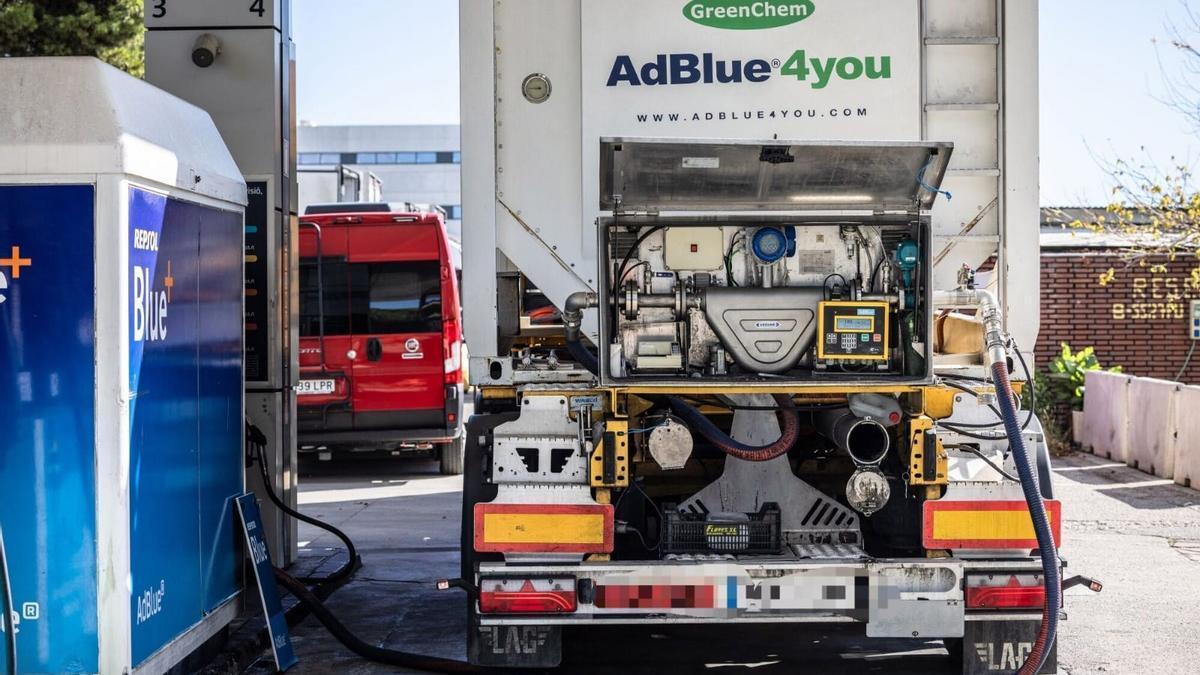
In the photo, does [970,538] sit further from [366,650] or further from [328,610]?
[328,610]

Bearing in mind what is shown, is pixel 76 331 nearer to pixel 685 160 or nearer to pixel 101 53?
pixel 685 160

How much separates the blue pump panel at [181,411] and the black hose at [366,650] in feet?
1.85

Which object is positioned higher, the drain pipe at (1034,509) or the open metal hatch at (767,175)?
the open metal hatch at (767,175)

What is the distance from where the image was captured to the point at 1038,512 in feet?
18.7

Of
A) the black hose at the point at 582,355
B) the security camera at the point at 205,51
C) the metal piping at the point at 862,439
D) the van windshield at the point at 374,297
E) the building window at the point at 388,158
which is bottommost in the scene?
the metal piping at the point at 862,439

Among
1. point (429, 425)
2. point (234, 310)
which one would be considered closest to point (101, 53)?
point (429, 425)

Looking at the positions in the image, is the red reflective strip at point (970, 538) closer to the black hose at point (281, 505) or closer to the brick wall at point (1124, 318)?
the black hose at point (281, 505)

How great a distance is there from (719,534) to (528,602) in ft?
3.17

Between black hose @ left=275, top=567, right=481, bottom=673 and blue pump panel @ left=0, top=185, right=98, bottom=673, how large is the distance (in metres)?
1.78

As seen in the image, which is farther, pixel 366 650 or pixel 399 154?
pixel 399 154

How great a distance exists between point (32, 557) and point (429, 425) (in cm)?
974

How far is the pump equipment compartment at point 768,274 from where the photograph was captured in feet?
20.0

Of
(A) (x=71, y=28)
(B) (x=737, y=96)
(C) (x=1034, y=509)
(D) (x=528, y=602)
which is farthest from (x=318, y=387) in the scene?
(C) (x=1034, y=509)

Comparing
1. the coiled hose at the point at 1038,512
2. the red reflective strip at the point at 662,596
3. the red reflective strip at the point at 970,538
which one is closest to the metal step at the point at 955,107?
the coiled hose at the point at 1038,512
